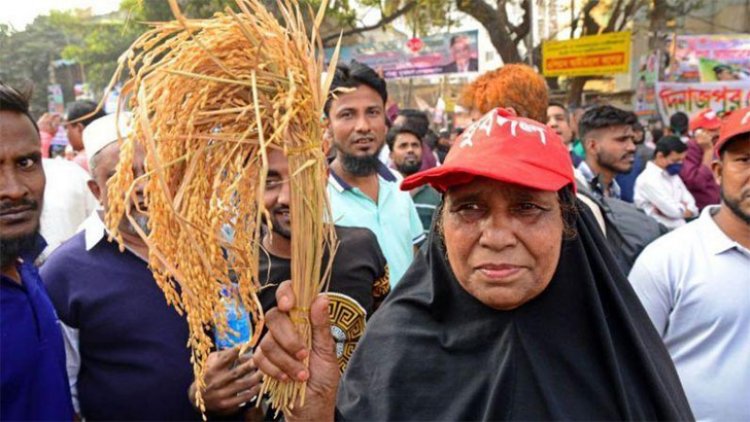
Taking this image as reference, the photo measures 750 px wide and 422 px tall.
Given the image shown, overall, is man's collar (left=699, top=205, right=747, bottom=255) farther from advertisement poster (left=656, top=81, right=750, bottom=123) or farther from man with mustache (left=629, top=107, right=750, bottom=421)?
advertisement poster (left=656, top=81, right=750, bottom=123)

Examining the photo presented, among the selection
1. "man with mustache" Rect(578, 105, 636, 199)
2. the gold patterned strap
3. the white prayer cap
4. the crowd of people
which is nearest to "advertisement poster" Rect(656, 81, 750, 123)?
"man with mustache" Rect(578, 105, 636, 199)

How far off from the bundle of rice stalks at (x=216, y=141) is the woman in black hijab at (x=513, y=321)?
10.9 inches

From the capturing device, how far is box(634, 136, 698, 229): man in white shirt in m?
6.48

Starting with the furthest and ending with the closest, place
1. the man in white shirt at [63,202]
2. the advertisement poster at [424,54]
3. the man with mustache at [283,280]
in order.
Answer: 1. the advertisement poster at [424,54]
2. the man in white shirt at [63,202]
3. the man with mustache at [283,280]

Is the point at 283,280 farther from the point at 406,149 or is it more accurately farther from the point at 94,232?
the point at 406,149

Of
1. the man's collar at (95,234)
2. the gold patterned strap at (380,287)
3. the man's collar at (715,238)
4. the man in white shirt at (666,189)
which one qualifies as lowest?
the man in white shirt at (666,189)

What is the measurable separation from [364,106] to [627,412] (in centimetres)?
233

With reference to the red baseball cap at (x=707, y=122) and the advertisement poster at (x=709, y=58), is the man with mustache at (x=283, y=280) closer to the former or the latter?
the red baseball cap at (x=707, y=122)

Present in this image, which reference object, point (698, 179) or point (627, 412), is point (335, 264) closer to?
point (627, 412)

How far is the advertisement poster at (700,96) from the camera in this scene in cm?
1279

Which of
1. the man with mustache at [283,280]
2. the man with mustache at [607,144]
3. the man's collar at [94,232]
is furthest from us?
the man with mustache at [607,144]

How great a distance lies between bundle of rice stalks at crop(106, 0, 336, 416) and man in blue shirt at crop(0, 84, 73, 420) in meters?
0.67

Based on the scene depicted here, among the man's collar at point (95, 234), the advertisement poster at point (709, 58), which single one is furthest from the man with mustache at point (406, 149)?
the advertisement poster at point (709, 58)

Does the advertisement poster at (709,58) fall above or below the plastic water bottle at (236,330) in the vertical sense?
above
